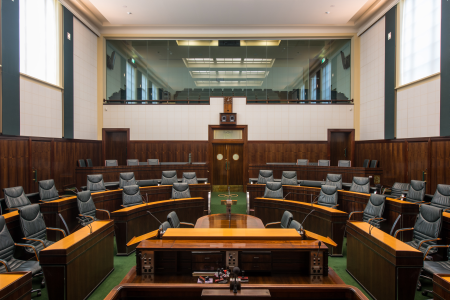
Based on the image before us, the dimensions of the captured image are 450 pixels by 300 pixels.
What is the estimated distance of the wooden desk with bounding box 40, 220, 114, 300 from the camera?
268 centimetres

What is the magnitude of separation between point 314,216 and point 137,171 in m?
5.70

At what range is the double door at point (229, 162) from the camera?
993 cm

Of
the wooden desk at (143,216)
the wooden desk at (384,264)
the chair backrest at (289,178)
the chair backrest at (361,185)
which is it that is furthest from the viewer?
the chair backrest at (289,178)

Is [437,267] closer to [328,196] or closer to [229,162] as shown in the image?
[328,196]

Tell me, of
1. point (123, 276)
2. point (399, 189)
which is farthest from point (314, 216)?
point (123, 276)

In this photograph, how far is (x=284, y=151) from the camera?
9.89 meters

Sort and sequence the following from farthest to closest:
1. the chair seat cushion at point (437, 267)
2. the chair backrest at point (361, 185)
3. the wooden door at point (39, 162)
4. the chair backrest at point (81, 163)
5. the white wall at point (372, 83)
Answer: the white wall at point (372, 83), the chair backrest at point (81, 163), the wooden door at point (39, 162), the chair backrest at point (361, 185), the chair seat cushion at point (437, 267)

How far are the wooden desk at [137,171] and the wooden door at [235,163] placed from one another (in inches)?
58.3

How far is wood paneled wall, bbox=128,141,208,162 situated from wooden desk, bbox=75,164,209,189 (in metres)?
1.22

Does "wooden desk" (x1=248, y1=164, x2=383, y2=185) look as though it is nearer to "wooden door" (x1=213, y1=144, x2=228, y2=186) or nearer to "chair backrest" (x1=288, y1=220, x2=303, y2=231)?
"wooden door" (x1=213, y1=144, x2=228, y2=186)

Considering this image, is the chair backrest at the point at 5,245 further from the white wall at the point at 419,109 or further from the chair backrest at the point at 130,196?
the white wall at the point at 419,109

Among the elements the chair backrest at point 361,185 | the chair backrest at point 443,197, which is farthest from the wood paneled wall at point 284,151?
the chair backrest at point 443,197

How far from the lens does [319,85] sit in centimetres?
1005

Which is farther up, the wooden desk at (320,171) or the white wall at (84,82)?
the white wall at (84,82)
